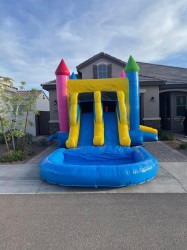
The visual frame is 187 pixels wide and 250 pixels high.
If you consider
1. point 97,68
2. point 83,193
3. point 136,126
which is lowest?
point 83,193

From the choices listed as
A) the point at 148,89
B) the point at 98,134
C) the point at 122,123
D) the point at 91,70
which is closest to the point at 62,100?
the point at 98,134

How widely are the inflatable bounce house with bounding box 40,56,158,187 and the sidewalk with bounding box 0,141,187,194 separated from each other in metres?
0.14

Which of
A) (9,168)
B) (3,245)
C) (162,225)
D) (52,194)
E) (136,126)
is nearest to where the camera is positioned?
(3,245)

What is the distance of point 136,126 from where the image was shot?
9250 millimetres

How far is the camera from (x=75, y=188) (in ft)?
16.3

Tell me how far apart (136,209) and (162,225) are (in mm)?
635

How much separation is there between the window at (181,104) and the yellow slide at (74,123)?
8.83 m

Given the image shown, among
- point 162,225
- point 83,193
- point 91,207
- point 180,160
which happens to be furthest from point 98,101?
point 162,225

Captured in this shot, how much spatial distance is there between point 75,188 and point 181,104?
41.9 ft

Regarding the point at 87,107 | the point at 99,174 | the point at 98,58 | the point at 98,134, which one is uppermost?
the point at 98,58

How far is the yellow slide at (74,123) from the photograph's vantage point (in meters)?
8.21

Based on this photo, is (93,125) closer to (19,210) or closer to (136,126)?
(136,126)

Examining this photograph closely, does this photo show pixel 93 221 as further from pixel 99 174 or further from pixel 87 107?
pixel 87 107

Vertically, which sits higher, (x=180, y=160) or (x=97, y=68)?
(x=97, y=68)
